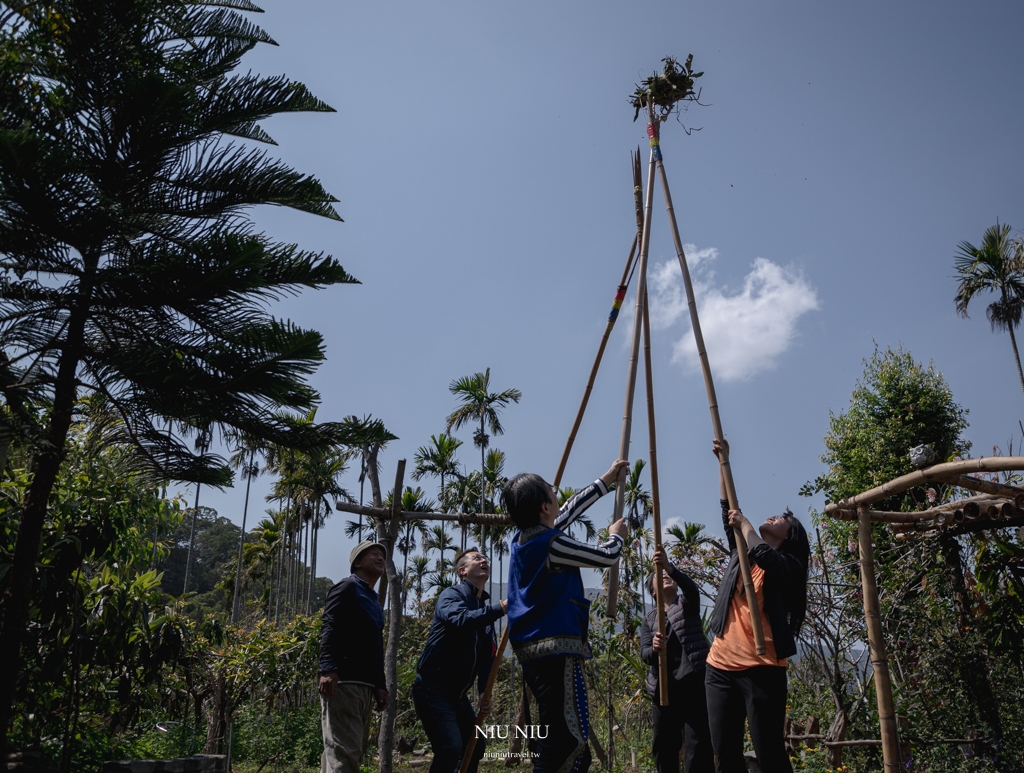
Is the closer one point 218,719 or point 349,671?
point 349,671

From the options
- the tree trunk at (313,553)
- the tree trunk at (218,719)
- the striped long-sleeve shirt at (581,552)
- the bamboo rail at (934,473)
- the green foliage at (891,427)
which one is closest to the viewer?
the striped long-sleeve shirt at (581,552)

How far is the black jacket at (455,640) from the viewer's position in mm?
3529

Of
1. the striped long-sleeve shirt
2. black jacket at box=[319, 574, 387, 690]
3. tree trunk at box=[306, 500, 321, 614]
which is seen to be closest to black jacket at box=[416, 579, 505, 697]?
black jacket at box=[319, 574, 387, 690]

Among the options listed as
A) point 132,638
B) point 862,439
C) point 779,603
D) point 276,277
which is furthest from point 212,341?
point 862,439

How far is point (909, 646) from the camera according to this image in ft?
17.7

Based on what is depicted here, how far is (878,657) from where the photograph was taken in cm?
373

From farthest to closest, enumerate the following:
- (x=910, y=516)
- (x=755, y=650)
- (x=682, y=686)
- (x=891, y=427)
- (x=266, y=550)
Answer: (x=266, y=550), (x=891, y=427), (x=910, y=516), (x=682, y=686), (x=755, y=650)

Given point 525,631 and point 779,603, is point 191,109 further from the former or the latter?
point 779,603

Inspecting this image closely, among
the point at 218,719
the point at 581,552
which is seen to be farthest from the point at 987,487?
the point at 218,719

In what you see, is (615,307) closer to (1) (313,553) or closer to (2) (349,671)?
(2) (349,671)

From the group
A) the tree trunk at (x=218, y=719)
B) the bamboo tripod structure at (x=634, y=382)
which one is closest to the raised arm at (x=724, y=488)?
the bamboo tripod structure at (x=634, y=382)

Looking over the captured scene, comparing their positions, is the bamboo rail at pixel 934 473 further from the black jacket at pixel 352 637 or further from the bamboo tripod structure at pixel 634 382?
the black jacket at pixel 352 637

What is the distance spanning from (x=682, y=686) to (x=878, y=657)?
98cm

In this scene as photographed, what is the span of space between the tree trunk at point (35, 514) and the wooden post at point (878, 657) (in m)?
3.92
